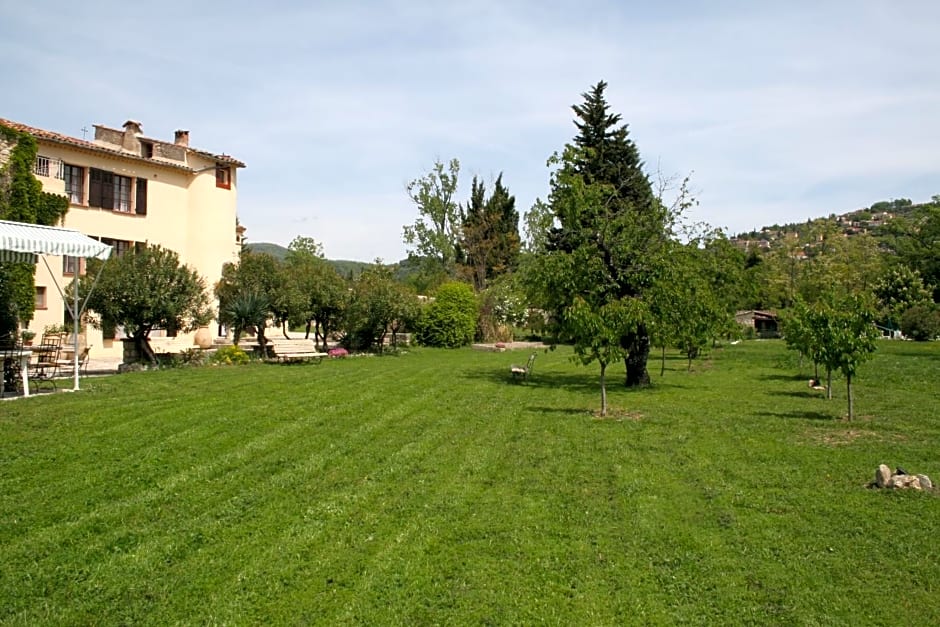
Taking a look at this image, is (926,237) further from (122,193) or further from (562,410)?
(122,193)

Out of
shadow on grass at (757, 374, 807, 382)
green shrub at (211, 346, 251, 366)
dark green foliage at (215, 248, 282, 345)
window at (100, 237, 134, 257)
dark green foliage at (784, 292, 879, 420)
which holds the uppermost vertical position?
window at (100, 237, 134, 257)

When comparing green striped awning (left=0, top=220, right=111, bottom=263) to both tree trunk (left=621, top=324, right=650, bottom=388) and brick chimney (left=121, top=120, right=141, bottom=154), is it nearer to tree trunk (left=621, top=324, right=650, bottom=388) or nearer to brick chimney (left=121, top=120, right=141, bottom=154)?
tree trunk (left=621, top=324, right=650, bottom=388)

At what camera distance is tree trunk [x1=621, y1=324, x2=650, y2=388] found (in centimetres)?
1717

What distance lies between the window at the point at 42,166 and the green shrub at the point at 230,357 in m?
8.47

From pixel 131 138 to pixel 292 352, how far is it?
1200 centimetres

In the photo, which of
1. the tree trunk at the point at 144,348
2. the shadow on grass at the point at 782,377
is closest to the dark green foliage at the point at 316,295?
the tree trunk at the point at 144,348

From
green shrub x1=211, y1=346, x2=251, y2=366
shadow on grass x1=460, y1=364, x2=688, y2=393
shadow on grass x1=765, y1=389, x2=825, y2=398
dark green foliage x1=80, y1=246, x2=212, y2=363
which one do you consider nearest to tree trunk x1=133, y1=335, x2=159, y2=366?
dark green foliage x1=80, y1=246, x2=212, y2=363

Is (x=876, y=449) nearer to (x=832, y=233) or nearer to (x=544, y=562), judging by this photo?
(x=544, y=562)

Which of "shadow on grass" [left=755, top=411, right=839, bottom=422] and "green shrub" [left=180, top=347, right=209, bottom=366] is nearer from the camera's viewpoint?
"shadow on grass" [left=755, top=411, right=839, bottom=422]

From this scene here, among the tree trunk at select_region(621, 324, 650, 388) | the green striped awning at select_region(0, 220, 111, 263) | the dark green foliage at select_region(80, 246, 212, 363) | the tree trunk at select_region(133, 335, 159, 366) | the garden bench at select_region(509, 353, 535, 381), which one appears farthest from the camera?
the tree trunk at select_region(133, 335, 159, 366)

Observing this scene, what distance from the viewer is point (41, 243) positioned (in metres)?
12.2

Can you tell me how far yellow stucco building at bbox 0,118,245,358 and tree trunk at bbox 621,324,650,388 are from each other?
13890mm

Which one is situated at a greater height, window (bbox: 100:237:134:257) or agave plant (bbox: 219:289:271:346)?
window (bbox: 100:237:134:257)

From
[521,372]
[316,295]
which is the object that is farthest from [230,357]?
[521,372]
